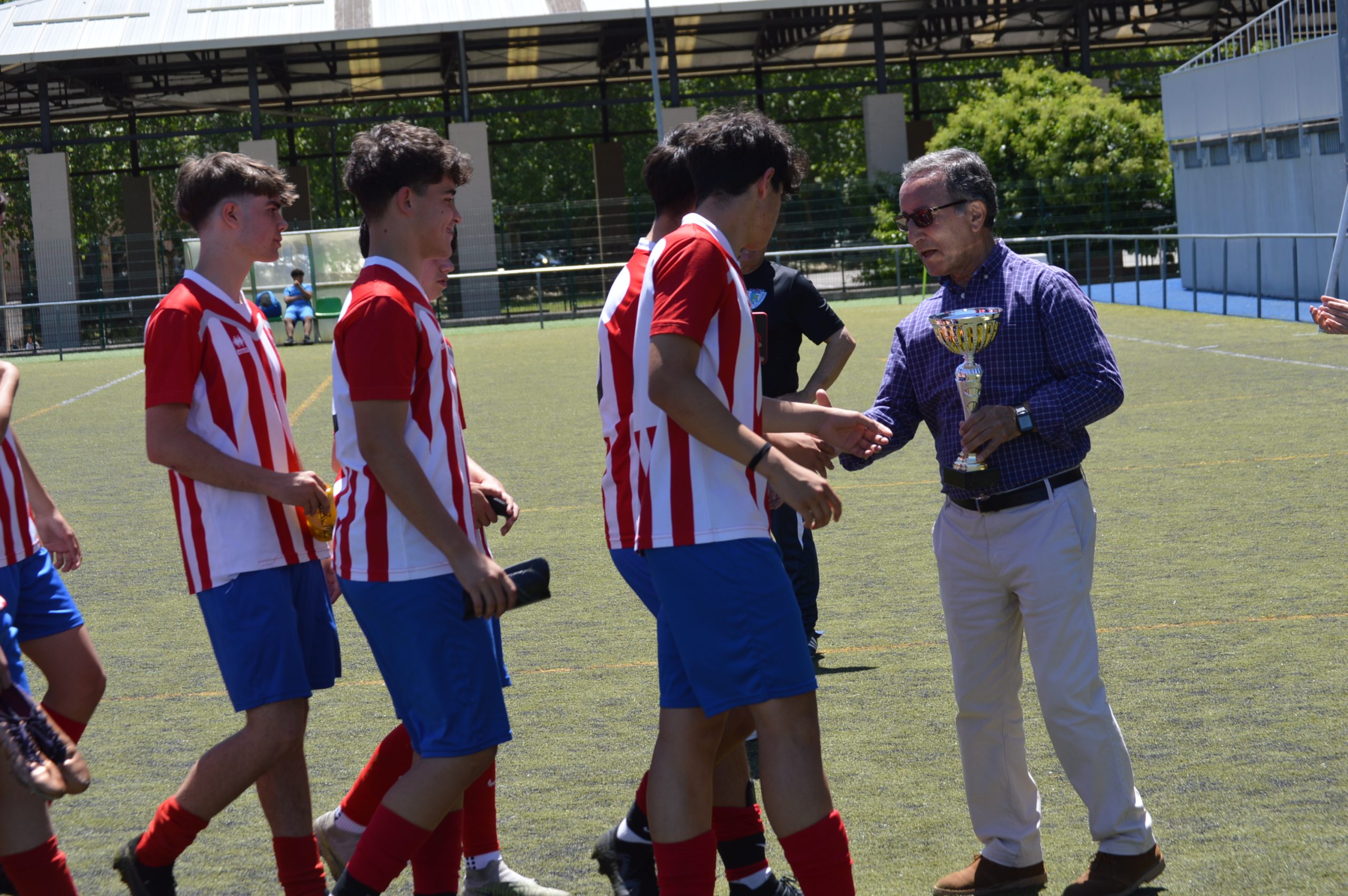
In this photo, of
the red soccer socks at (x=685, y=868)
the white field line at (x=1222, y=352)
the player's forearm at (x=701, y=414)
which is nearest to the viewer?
the player's forearm at (x=701, y=414)

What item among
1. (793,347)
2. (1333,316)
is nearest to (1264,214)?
(1333,316)

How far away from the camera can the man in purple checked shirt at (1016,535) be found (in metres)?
3.62

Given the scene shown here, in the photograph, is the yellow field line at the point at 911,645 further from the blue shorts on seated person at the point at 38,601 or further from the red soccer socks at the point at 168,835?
the red soccer socks at the point at 168,835

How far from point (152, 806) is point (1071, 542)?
9.64 feet

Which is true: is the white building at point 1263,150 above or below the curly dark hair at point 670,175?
above

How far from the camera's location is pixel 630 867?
3836 mm

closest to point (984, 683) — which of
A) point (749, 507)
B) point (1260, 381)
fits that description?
point (749, 507)

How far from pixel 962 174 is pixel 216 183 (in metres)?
1.86

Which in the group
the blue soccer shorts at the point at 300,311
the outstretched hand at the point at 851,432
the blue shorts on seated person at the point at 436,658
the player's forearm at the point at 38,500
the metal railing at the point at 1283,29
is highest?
the metal railing at the point at 1283,29

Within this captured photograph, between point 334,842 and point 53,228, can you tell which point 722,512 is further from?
point 53,228

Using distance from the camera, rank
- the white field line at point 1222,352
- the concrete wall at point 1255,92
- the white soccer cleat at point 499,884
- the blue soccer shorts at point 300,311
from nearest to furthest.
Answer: the white soccer cleat at point 499,884 → the white field line at point 1222,352 → the concrete wall at point 1255,92 → the blue soccer shorts at point 300,311

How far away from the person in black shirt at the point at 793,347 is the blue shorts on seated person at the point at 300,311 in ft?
82.1

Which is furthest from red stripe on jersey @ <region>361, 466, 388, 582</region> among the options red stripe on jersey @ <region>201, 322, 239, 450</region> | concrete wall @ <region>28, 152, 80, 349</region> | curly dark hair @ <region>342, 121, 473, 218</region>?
concrete wall @ <region>28, 152, 80, 349</region>

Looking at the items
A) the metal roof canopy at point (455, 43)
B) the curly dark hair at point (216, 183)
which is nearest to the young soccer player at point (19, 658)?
the curly dark hair at point (216, 183)
